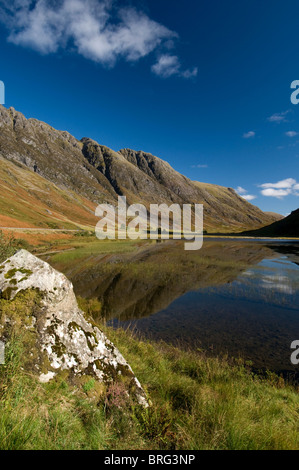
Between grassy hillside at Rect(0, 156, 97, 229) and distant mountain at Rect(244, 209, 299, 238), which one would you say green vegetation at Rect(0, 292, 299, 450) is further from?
distant mountain at Rect(244, 209, 299, 238)

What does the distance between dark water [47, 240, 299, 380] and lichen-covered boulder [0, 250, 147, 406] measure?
713 cm

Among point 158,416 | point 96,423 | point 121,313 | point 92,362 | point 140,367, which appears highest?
point 92,362

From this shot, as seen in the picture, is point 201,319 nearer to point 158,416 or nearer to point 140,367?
point 140,367

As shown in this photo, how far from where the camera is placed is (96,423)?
3.88 meters

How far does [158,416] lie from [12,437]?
8.93 feet

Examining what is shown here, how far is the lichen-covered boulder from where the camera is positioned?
4.81 meters

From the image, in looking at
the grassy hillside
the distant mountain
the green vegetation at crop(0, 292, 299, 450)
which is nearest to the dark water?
the green vegetation at crop(0, 292, 299, 450)

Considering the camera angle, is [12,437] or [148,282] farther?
[148,282]

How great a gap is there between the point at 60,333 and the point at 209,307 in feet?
47.3

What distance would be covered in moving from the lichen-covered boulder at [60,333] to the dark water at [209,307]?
23.4 ft

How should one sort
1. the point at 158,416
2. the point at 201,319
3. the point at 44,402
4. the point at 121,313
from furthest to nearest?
the point at 121,313
the point at 201,319
the point at 158,416
the point at 44,402

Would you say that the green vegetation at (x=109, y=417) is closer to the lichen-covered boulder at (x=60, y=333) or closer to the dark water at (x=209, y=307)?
the lichen-covered boulder at (x=60, y=333)

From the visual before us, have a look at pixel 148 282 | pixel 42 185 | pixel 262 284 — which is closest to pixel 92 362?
pixel 148 282

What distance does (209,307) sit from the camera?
17156 millimetres
